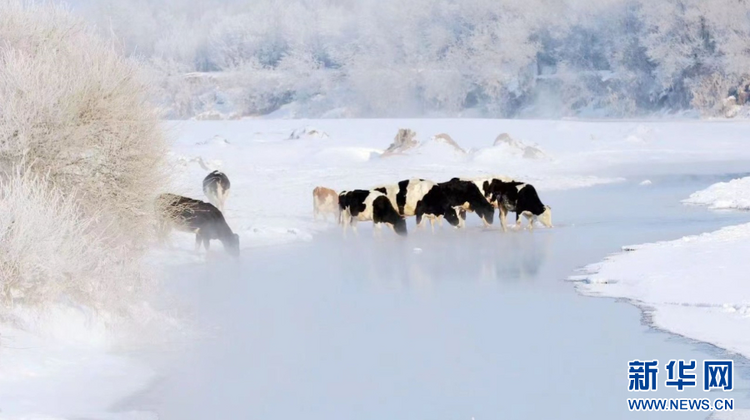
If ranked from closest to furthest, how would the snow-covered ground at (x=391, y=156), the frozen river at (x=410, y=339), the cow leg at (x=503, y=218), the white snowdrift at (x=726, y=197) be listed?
the frozen river at (x=410, y=339), the cow leg at (x=503, y=218), the white snowdrift at (x=726, y=197), the snow-covered ground at (x=391, y=156)

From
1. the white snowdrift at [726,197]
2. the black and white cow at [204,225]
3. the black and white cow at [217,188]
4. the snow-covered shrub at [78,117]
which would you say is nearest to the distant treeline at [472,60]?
the white snowdrift at [726,197]

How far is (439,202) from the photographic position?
1752cm

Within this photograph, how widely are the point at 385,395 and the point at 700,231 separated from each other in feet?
31.2

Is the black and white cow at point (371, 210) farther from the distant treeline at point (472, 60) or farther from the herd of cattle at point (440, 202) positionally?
the distant treeline at point (472, 60)

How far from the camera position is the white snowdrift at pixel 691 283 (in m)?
9.36

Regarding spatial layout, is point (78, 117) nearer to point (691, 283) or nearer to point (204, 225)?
point (204, 225)

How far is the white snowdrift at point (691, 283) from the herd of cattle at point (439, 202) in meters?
3.02

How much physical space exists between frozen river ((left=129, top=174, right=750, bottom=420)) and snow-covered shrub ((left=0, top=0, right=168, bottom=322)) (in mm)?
969

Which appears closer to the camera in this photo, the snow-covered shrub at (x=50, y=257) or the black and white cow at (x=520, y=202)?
the snow-covered shrub at (x=50, y=257)

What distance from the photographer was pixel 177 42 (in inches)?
3155

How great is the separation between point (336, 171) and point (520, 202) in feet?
37.0

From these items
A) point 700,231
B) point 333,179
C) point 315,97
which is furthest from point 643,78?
point 700,231

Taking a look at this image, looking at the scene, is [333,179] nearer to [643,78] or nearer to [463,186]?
[463,186]

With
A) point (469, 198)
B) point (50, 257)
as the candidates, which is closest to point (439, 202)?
point (469, 198)
